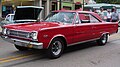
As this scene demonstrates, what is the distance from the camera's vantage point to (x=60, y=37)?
27.7 feet

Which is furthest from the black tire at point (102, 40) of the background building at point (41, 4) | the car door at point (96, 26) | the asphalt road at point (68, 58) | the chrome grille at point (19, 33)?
the background building at point (41, 4)

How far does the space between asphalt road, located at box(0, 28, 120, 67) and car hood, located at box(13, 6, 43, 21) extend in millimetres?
3539

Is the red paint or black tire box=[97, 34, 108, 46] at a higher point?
the red paint

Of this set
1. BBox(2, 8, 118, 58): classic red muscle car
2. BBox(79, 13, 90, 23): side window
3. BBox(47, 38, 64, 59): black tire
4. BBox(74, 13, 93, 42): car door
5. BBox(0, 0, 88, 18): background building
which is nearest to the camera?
BBox(2, 8, 118, 58): classic red muscle car

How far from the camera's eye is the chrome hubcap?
8.27m

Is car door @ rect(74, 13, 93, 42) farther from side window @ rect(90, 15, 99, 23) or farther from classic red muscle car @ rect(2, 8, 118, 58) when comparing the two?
side window @ rect(90, 15, 99, 23)

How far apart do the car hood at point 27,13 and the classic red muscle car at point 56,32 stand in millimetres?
3499

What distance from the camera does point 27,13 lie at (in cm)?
1338

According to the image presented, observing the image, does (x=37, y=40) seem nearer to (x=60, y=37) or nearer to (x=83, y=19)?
(x=60, y=37)

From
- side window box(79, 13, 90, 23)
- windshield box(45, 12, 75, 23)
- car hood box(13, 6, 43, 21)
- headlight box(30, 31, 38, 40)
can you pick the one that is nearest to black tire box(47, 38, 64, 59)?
headlight box(30, 31, 38, 40)

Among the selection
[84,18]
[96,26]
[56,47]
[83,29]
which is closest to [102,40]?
[96,26]

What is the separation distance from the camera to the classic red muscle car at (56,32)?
25.3ft

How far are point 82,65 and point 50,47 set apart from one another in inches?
48.2

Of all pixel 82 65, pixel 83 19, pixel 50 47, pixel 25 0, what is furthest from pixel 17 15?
pixel 25 0
